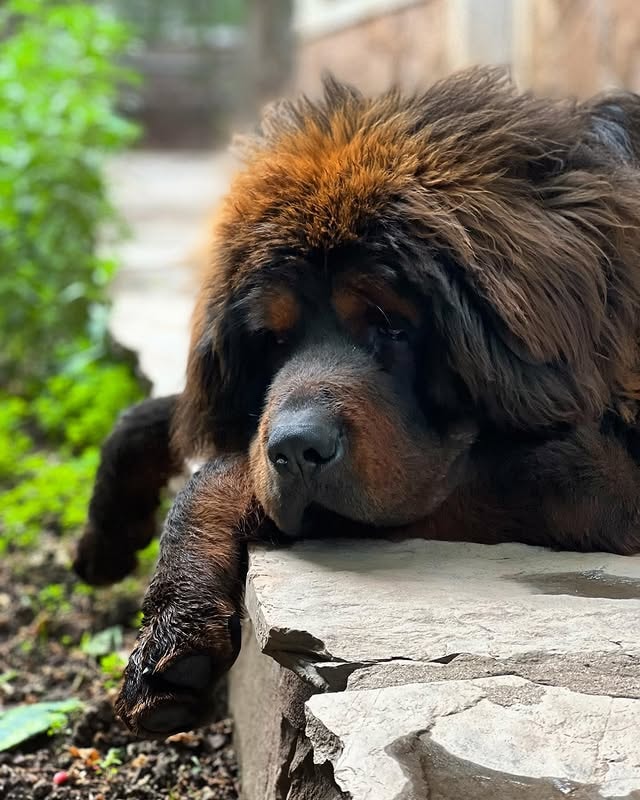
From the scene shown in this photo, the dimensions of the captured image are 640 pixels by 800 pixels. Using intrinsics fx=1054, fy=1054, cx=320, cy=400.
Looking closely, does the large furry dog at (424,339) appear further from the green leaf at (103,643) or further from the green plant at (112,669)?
the green leaf at (103,643)

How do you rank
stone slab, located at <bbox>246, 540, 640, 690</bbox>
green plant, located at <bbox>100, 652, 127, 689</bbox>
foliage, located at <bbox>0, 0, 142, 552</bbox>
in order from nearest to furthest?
stone slab, located at <bbox>246, 540, 640, 690</bbox> < green plant, located at <bbox>100, 652, 127, 689</bbox> < foliage, located at <bbox>0, 0, 142, 552</bbox>

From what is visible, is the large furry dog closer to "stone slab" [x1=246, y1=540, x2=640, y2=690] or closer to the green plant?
"stone slab" [x1=246, y1=540, x2=640, y2=690]

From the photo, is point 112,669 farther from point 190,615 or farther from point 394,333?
point 394,333

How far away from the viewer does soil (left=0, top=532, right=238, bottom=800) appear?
2596 millimetres

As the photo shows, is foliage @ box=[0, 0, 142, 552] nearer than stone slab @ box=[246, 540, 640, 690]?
No

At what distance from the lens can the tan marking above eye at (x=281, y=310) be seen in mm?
2449

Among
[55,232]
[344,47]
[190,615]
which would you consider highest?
[344,47]

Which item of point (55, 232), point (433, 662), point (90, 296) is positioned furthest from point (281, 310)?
point (55, 232)

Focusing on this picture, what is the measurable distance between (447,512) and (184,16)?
1866 centimetres

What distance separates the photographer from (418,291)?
2.37 m

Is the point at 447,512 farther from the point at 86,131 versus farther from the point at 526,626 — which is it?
the point at 86,131

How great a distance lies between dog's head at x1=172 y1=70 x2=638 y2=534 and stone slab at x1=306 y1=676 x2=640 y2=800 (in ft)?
1.91

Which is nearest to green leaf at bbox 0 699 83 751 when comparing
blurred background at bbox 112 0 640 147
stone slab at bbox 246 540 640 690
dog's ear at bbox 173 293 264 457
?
dog's ear at bbox 173 293 264 457

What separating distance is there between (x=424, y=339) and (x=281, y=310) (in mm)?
341
